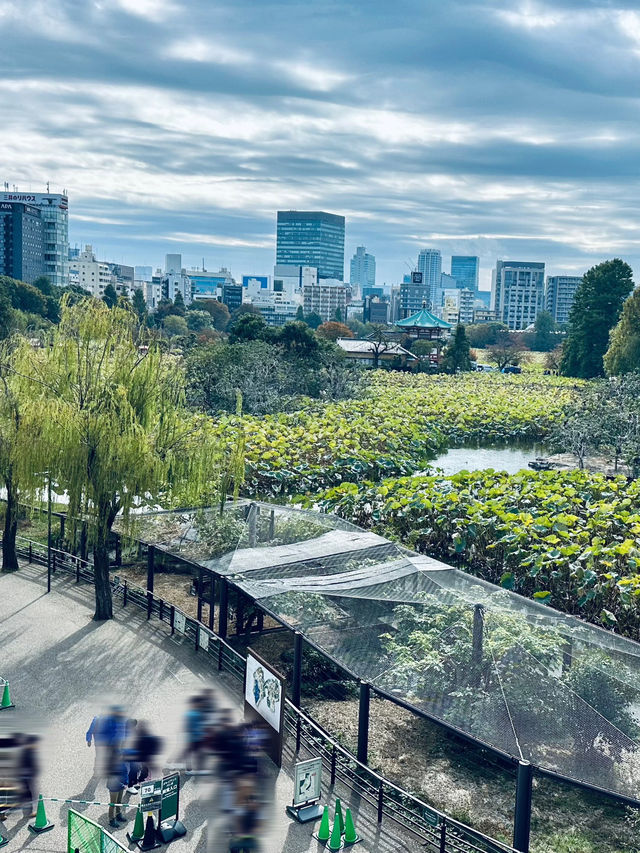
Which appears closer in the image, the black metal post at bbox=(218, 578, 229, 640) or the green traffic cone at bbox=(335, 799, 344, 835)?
the green traffic cone at bbox=(335, 799, 344, 835)

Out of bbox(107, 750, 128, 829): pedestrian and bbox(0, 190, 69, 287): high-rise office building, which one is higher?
bbox(0, 190, 69, 287): high-rise office building

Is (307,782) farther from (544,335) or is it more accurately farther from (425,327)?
(544,335)

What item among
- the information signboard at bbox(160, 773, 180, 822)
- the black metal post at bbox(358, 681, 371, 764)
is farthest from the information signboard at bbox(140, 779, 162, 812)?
the black metal post at bbox(358, 681, 371, 764)

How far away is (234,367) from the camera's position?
4100 centimetres

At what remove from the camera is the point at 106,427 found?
13.3 meters

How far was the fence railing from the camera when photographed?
8109 mm

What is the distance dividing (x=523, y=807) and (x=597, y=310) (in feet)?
198

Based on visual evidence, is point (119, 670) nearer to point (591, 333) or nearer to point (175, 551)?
point (175, 551)

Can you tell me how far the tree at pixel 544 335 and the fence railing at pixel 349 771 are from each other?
10684 cm

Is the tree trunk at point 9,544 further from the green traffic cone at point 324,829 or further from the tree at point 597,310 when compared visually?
the tree at point 597,310

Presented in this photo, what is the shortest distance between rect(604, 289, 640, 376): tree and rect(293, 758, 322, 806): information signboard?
44.8 m

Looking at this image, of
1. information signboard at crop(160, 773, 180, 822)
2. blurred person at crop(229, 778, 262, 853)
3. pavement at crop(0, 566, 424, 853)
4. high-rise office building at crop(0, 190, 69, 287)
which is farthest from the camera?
high-rise office building at crop(0, 190, 69, 287)

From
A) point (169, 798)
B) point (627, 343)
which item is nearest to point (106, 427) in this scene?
point (169, 798)

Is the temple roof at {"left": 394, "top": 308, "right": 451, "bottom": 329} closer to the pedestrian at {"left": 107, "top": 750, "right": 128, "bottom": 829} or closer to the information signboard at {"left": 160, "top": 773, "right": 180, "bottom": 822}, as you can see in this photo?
the pedestrian at {"left": 107, "top": 750, "right": 128, "bottom": 829}
